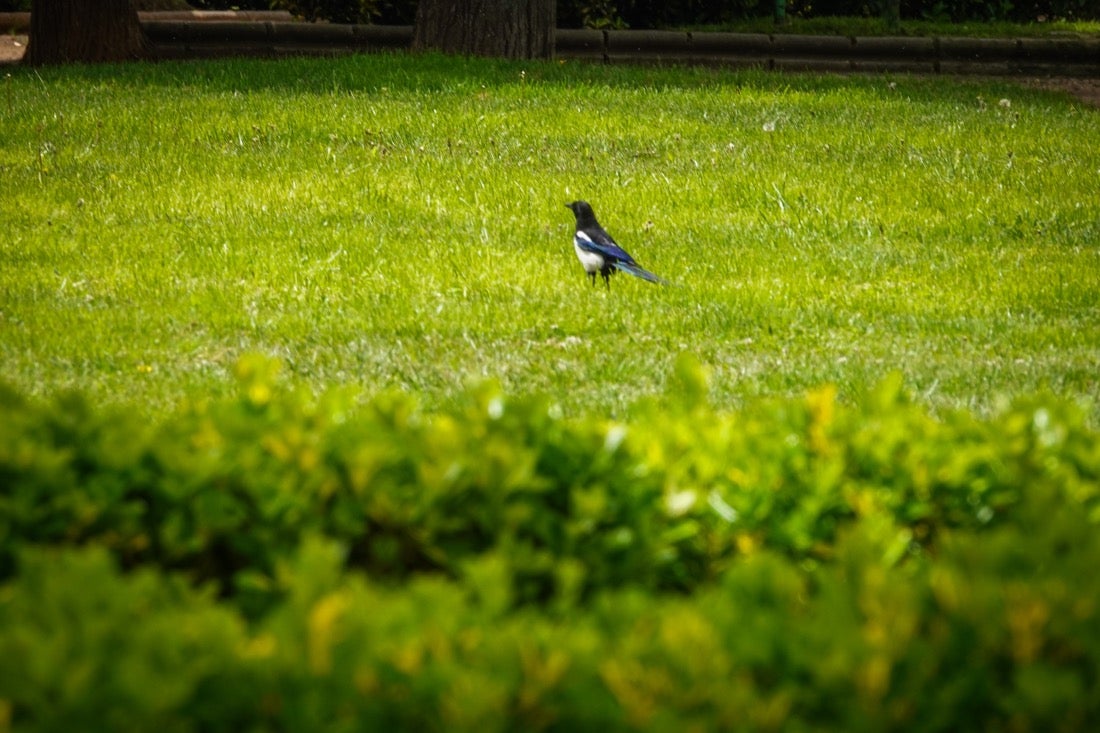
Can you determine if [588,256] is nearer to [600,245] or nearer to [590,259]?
[590,259]

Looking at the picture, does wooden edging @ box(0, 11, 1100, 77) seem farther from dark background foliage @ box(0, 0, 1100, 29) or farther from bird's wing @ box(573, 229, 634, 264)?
bird's wing @ box(573, 229, 634, 264)

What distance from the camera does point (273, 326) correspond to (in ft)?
22.7

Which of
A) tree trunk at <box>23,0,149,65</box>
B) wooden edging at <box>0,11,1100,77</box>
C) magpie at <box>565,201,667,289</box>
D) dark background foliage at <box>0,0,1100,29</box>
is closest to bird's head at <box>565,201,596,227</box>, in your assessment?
magpie at <box>565,201,667,289</box>

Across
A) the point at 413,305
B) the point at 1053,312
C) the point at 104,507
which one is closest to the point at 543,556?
the point at 104,507

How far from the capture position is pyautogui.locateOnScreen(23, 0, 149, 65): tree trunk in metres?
15.0

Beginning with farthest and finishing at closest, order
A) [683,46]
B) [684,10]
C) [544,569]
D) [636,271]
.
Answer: [684,10] < [683,46] < [636,271] < [544,569]

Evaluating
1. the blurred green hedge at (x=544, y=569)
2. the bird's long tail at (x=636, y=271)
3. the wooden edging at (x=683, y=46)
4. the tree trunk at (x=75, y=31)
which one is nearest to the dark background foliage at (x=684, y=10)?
the wooden edging at (x=683, y=46)

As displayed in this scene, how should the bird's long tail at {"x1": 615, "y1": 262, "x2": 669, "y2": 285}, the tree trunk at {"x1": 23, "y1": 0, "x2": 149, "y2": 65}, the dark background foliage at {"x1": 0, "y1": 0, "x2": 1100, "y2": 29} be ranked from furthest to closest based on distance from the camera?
1. the dark background foliage at {"x1": 0, "y1": 0, "x2": 1100, "y2": 29}
2. the tree trunk at {"x1": 23, "y1": 0, "x2": 149, "y2": 65}
3. the bird's long tail at {"x1": 615, "y1": 262, "x2": 669, "y2": 285}

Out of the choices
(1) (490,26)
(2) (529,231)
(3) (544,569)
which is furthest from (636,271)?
(1) (490,26)

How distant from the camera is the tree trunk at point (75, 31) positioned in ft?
49.3

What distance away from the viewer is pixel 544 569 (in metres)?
2.83

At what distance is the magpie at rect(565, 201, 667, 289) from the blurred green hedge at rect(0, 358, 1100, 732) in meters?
3.84

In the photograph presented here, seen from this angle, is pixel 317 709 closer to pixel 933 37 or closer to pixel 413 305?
pixel 413 305

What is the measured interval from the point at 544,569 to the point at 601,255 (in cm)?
475
